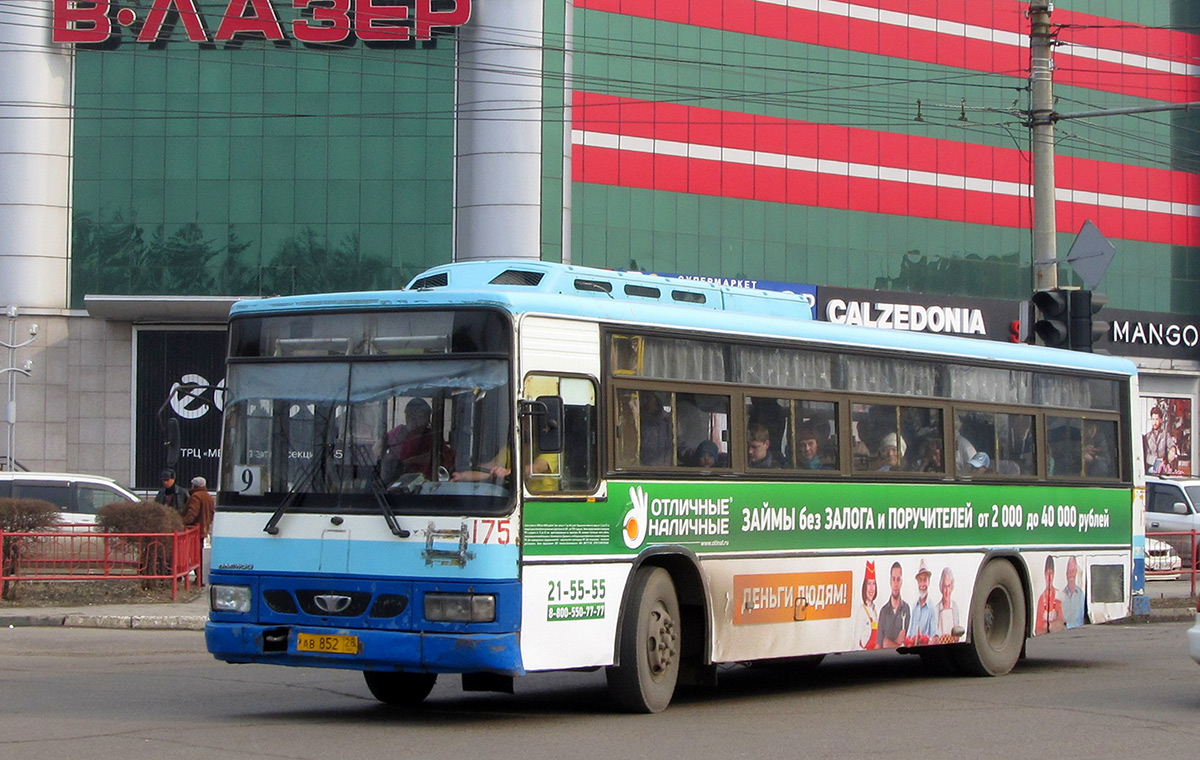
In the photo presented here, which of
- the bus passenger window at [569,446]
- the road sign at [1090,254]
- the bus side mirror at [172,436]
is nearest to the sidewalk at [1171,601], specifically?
the road sign at [1090,254]

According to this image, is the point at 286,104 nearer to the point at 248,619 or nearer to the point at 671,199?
the point at 671,199

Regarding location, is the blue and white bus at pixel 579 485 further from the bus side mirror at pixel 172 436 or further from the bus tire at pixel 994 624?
the bus side mirror at pixel 172 436

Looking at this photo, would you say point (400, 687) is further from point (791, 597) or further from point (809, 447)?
point (809, 447)

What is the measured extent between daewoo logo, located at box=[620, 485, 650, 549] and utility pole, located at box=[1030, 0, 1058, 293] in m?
10.2

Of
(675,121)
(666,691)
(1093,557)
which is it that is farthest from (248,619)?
(675,121)

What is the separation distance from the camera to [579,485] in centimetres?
1091

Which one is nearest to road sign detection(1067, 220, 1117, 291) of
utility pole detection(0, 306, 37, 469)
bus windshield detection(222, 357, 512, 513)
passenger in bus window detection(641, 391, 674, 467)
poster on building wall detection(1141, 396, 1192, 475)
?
passenger in bus window detection(641, 391, 674, 467)

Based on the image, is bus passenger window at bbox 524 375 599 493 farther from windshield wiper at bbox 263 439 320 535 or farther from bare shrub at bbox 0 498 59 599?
bare shrub at bbox 0 498 59 599

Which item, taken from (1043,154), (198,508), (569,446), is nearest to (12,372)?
(198,508)

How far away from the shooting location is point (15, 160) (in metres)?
37.0

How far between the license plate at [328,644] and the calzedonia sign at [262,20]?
93.3 ft

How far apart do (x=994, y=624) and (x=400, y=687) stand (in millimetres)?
5990

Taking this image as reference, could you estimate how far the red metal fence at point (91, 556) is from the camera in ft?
69.4

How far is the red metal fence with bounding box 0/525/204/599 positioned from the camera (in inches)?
832
